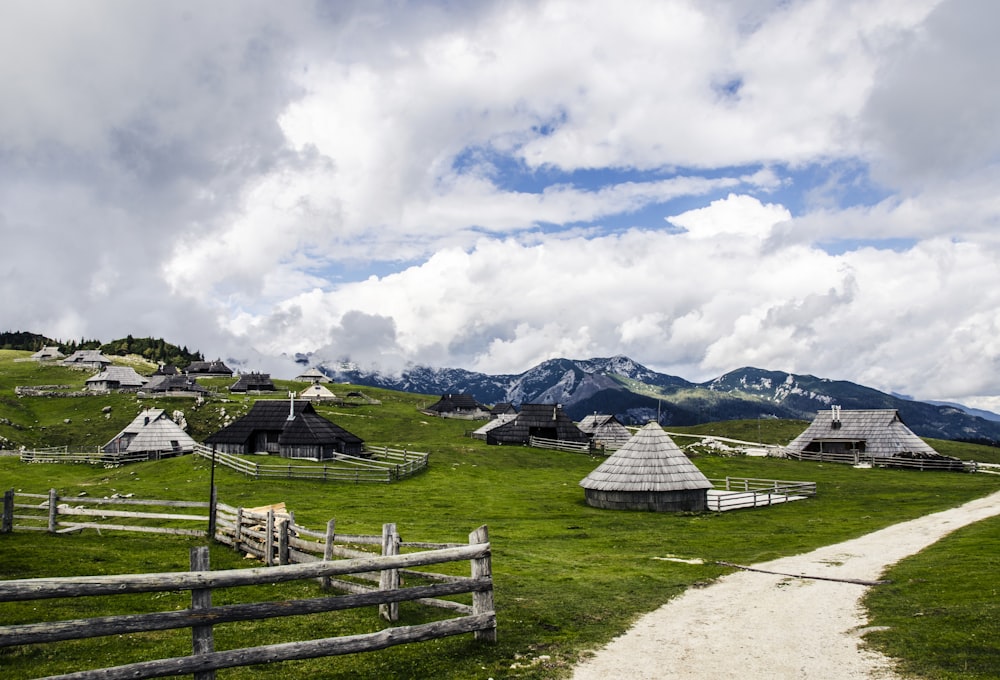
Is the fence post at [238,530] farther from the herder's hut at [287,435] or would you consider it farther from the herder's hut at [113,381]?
the herder's hut at [113,381]

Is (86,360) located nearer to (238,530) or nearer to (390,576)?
(238,530)

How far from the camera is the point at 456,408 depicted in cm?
12694

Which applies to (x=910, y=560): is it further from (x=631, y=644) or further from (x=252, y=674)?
(x=252, y=674)

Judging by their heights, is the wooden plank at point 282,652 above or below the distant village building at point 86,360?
below

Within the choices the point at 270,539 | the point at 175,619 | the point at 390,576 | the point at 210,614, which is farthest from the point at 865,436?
the point at 175,619

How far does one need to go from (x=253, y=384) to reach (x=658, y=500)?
10679cm

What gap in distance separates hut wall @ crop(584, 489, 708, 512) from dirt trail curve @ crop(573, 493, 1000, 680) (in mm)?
17396

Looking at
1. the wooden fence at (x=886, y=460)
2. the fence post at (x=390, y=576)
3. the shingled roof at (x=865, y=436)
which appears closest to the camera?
the fence post at (x=390, y=576)

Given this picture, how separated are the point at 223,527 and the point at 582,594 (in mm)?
14597

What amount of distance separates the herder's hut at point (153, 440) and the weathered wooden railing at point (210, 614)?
208 feet

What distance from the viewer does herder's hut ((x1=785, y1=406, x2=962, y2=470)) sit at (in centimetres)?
7538

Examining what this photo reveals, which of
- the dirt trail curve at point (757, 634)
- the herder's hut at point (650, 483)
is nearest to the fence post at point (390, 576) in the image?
the dirt trail curve at point (757, 634)

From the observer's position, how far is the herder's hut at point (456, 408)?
407 feet

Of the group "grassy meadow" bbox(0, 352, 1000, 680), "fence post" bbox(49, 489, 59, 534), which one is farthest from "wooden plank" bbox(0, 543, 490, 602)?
"fence post" bbox(49, 489, 59, 534)
